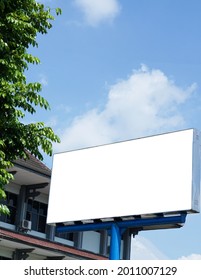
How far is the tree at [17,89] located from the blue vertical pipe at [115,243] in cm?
290

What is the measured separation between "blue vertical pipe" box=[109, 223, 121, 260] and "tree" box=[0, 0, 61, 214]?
9.53 feet

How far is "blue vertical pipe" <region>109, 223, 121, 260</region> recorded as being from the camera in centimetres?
1551

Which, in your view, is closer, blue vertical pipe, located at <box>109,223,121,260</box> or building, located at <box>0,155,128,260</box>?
blue vertical pipe, located at <box>109,223,121,260</box>

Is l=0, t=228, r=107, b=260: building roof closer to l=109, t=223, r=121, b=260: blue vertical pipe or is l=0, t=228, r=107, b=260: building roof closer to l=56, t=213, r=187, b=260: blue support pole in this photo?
l=56, t=213, r=187, b=260: blue support pole

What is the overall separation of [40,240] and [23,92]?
17.0 m

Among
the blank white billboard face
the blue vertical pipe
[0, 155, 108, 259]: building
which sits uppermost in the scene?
[0, 155, 108, 259]: building

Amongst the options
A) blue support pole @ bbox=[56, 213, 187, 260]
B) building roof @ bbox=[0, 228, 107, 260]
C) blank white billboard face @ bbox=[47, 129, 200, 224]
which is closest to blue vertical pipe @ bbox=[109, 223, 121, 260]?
blue support pole @ bbox=[56, 213, 187, 260]

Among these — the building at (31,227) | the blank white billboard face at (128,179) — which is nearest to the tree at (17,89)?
the blank white billboard face at (128,179)

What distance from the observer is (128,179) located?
54.7 ft

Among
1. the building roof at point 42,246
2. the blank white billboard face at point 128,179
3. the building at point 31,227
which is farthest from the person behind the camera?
the building at point 31,227

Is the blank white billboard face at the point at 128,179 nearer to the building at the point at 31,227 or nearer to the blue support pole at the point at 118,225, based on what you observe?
the blue support pole at the point at 118,225

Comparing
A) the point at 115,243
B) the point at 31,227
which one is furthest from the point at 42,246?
the point at 115,243

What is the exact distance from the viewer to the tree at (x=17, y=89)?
16719 mm
